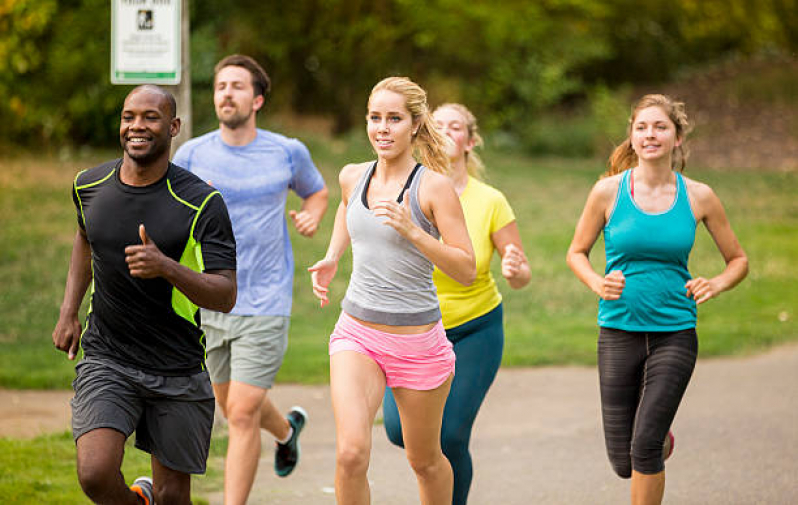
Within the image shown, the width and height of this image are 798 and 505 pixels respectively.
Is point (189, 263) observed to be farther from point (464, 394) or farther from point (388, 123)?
point (464, 394)

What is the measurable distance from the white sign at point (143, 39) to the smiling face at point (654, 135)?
10.0 ft

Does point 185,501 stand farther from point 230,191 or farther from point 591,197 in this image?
point 591,197

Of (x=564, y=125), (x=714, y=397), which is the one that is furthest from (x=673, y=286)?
(x=564, y=125)

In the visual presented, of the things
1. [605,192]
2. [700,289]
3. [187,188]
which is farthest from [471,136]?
[187,188]

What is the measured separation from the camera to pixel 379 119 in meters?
4.77

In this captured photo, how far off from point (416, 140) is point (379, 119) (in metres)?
0.32

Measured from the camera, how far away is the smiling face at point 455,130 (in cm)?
574

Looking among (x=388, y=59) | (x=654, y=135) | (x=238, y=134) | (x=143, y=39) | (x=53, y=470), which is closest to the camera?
(x=654, y=135)

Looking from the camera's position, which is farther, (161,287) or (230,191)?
(230,191)

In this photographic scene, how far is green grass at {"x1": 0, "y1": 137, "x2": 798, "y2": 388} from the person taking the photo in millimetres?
10156

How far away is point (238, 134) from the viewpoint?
605 cm

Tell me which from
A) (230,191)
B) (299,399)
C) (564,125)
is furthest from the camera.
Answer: (564,125)

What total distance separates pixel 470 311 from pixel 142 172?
182 cm

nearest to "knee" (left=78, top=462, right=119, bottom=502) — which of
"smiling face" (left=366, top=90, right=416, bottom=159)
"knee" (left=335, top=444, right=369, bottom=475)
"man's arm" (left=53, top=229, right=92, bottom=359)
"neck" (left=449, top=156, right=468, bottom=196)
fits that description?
"man's arm" (left=53, top=229, right=92, bottom=359)
